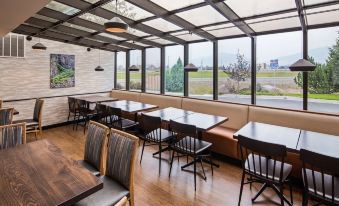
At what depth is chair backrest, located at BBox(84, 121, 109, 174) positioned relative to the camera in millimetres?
2268

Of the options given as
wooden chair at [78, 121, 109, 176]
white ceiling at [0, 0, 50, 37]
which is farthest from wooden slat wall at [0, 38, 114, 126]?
wooden chair at [78, 121, 109, 176]

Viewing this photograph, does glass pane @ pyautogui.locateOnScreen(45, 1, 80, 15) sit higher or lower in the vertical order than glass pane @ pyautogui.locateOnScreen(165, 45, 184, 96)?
higher

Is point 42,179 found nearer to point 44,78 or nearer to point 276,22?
point 276,22

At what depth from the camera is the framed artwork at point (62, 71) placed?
6.23 meters

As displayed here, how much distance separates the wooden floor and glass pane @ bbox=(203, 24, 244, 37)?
264cm

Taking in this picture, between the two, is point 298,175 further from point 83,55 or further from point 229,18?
point 83,55

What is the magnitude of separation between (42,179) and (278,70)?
4.30m

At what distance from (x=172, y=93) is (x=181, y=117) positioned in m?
2.30

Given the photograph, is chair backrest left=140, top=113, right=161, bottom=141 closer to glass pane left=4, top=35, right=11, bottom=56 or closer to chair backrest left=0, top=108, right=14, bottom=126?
chair backrest left=0, top=108, right=14, bottom=126

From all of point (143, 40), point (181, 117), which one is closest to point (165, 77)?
point (143, 40)

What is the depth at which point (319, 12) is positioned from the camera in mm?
3096

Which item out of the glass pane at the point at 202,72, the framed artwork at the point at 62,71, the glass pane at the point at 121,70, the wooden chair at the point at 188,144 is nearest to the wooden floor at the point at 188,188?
the wooden chair at the point at 188,144

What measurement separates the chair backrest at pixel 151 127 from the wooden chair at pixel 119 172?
135cm

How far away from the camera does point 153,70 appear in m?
6.61
